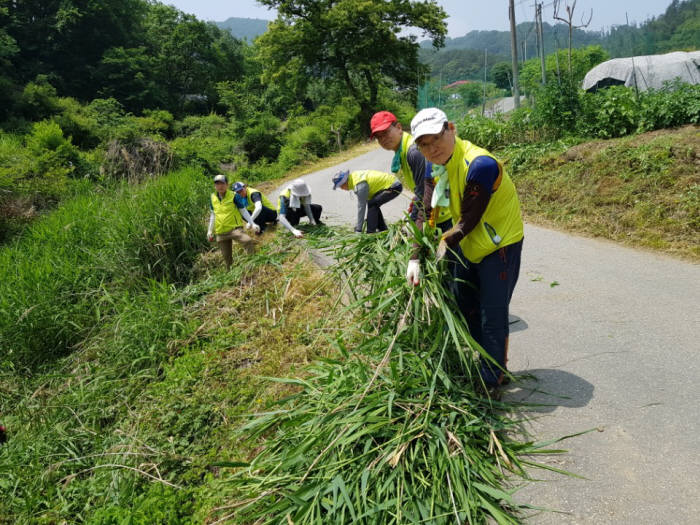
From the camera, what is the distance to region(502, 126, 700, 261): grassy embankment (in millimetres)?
5262

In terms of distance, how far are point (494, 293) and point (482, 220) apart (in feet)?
1.37

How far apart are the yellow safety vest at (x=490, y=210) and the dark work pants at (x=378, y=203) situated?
252 cm

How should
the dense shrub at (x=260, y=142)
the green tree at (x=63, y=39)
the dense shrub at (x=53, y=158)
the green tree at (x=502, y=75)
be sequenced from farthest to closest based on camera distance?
1. the green tree at (x=63, y=39)
2. the green tree at (x=502, y=75)
3. the dense shrub at (x=260, y=142)
4. the dense shrub at (x=53, y=158)

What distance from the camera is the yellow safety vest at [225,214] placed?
6195mm

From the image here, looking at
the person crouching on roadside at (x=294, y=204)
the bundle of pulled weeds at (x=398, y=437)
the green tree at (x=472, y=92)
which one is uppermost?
the green tree at (x=472, y=92)

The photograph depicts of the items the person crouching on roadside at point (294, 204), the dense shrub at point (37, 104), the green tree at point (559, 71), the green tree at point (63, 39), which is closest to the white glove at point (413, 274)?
the person crouching on roadside at point (294, 204)

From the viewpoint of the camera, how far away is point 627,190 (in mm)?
6066

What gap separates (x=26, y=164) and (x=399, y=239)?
1505cm

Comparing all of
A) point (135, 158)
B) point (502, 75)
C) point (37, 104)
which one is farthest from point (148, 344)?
point (502, 75)

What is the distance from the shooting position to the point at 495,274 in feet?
8.12

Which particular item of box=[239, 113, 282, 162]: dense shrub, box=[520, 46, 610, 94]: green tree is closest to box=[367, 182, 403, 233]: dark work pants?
box=[520, 46, 610, 94]: green tree

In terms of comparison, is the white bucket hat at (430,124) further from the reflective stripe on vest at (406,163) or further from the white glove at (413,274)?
the reflective stripe on vest at (406,163)

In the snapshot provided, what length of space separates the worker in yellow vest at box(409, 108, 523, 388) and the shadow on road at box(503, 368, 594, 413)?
0.24 meters

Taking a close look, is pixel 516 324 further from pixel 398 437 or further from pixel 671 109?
pixel 671 109
